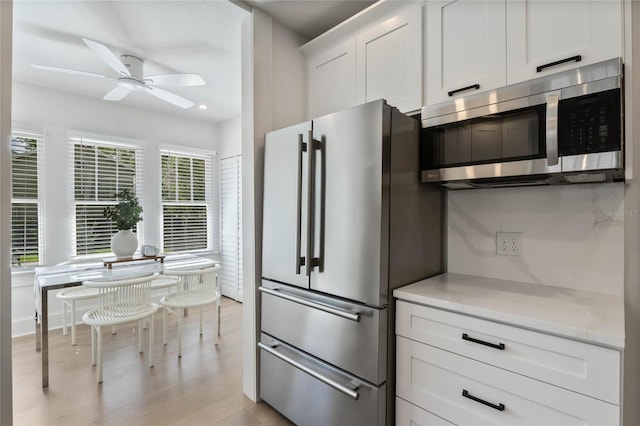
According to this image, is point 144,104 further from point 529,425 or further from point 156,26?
point 529,425

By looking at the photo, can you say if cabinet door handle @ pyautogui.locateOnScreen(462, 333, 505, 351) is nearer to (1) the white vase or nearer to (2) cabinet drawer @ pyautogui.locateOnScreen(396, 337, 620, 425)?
(2) cabinet drawer @ pyautogui.locateOnScreen(396, 337, 620, 425)

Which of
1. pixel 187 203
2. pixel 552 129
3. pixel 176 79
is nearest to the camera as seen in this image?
pixel 552 129

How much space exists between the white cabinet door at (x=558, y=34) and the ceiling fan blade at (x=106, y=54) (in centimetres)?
249

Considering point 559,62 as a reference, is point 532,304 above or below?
below

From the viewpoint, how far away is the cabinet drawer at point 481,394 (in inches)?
38.6

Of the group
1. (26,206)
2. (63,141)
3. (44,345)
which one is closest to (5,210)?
(44,345)

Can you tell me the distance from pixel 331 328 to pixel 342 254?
391 mm

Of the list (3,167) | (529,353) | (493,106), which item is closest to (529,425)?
(529,353)

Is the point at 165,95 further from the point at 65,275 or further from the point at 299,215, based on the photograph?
Answer: the point at 299,215

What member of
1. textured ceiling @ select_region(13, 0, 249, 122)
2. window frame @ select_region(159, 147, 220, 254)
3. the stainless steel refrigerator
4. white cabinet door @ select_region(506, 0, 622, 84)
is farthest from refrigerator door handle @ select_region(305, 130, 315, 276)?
window frame @ select_region(159, 147, 220, 254)

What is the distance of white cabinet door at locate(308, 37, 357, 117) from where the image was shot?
204 cm

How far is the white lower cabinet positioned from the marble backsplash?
0.60 metres

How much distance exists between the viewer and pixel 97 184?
12.6 ft

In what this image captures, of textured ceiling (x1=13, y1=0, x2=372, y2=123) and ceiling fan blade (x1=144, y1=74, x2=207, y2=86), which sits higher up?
textured ceiling (x1=13, y1=0, x2=372, y2=123)
